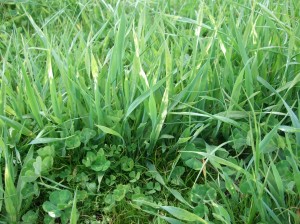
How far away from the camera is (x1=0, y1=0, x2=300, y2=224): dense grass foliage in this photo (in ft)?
4.16

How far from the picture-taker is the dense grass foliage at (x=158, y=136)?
1267 mm

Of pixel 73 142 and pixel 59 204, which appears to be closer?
pixel 59 204

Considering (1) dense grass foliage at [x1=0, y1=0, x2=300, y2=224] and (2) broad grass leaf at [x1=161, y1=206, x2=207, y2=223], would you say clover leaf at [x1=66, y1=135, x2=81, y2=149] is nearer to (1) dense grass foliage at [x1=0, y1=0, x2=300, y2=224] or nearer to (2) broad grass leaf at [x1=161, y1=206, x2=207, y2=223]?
(1) dense grass foliage at [x1=0, y1=0, x2=300, y2=224]

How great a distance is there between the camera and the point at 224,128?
4.82ft

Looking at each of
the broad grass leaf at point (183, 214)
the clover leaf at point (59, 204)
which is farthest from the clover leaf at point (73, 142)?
the broad grass leaf at point (183, 214)

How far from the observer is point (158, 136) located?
1.43m

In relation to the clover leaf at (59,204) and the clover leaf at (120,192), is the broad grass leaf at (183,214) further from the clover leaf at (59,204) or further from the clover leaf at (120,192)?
the clover leaf at (59,204)

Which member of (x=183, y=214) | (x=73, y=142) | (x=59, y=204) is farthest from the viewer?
(x=73, y=142)

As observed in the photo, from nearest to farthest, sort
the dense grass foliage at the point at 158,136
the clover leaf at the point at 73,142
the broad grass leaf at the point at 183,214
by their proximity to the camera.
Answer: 1. the broad grass leaf at the point at 183,214
2. the dense grass foliage at the point at 158,136
3. the clover leaf at the point at 73,142

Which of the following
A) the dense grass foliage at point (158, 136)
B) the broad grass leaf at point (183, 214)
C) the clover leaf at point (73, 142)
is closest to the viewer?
the broad grass leaf at point (183, 214)

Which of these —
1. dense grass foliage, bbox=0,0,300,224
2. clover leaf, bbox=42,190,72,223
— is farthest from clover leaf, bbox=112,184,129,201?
clover leaf, bbox=42,190,72,223

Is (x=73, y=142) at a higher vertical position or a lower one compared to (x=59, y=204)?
higher

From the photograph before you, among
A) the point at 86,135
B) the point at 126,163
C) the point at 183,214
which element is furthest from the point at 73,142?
the point at 183,214

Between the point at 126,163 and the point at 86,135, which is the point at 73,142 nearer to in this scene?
the point at 86,135
